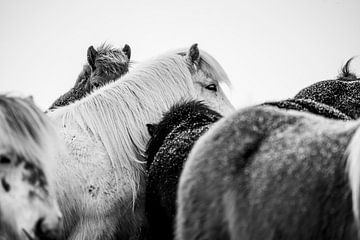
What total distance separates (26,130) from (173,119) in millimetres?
1606

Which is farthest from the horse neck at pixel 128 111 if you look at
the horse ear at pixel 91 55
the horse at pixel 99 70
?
the horse ear at pixel 91 55

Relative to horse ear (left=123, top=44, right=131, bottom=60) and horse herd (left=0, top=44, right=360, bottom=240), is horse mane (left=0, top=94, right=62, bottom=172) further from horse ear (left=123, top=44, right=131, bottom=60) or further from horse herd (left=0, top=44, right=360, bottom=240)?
horse ear (left=123, top=44, right=131, bottom=60)

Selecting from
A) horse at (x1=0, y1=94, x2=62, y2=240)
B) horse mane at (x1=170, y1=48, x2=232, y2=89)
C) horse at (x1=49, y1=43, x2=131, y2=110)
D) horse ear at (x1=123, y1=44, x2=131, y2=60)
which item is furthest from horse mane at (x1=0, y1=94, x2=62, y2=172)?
horse ear at (x1=123, y1=44, x2=131, y2=60)

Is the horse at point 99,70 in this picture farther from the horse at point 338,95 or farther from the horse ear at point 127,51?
the horse at point 338,95

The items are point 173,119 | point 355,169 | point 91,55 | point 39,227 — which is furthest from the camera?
point 91,55

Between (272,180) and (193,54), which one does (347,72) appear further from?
(272,180)

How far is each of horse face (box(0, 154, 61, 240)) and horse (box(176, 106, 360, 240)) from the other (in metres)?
0.70

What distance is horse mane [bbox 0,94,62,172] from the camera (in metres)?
2.91

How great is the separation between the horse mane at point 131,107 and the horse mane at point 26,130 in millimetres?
1216

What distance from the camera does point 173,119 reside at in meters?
4.38

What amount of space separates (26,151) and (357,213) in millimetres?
1876

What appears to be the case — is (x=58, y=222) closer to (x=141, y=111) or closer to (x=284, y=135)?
(x=284, y=135)

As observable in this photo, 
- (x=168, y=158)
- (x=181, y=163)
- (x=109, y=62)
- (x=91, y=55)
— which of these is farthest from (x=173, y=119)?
(x=91, y=55)

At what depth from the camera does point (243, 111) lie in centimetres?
276
